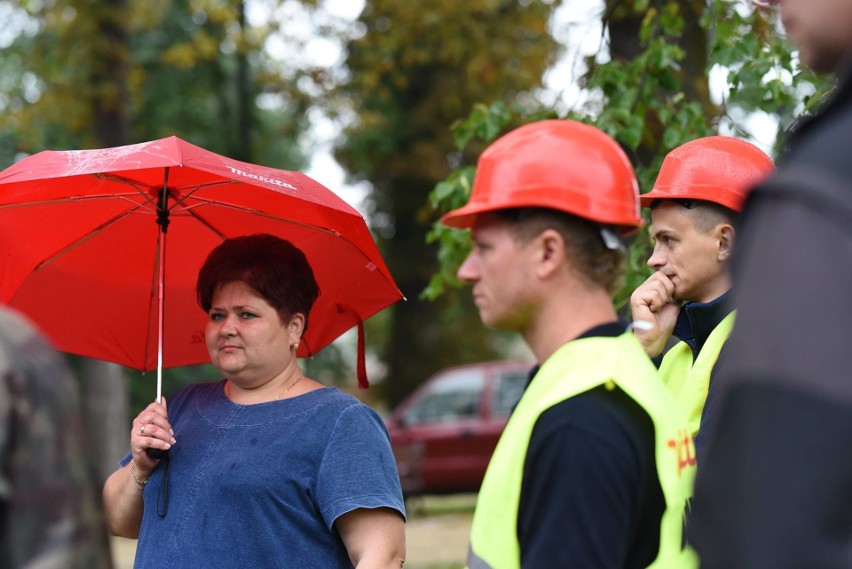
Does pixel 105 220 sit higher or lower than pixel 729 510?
higher

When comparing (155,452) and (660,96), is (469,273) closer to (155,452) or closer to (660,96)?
(155,452)

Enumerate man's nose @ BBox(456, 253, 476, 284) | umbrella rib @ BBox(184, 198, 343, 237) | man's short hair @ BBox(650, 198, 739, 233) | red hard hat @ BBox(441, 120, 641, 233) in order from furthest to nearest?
1. umbrella rib @ BBox(184, 198, 343, 237)
2. man's short hair @ BBox(650, 198, 739, 233)
3. man's nose @ BBox(456, 253, 476, 284)
4. red hard hat @ BBox(441, 120, 641, 233)

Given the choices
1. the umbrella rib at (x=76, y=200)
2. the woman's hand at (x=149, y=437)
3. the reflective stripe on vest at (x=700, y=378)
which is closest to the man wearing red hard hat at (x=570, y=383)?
the reflective stripe on vest at (x=700, y=378)

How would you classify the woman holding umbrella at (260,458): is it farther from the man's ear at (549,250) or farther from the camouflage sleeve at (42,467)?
the camouflage sleeve at (42,467)

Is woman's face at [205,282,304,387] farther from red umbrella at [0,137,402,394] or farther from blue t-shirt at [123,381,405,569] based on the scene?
red umbrella at [0,137,402,394]

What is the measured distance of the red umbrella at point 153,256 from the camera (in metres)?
3.93

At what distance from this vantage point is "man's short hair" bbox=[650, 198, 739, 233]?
3.38m

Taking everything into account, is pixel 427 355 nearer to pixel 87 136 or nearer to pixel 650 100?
pixel 87 136

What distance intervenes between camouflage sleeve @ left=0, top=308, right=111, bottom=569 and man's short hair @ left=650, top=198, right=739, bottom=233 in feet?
6.74

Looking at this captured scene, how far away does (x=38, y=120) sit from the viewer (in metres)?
14.5

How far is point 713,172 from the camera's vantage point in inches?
136

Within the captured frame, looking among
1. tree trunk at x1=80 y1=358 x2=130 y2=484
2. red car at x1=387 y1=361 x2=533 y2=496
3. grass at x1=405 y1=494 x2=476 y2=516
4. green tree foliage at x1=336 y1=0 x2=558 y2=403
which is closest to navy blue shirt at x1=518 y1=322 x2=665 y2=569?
tree trunk at x1=80 y1=358 x2=130 y2=484

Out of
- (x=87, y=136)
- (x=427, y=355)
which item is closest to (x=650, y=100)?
(x=87, y=136)

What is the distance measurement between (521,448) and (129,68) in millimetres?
13179
